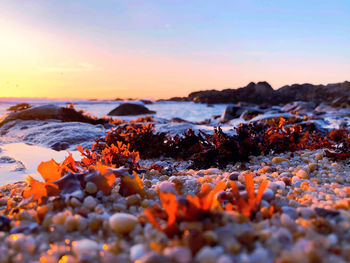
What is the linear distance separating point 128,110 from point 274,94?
40.8 m

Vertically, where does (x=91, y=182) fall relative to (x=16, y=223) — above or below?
above

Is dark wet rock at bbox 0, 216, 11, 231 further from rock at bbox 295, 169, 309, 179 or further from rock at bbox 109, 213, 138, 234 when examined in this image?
rock at bbox 295, 169, 309, 179

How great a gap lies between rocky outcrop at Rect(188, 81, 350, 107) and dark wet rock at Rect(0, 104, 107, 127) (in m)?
38.7

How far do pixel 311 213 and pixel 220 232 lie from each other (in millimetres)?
546

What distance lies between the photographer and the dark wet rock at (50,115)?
30.4ft

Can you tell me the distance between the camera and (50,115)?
9.48 m

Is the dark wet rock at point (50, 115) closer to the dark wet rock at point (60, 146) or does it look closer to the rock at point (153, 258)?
the dark wet rock at point (60, 146)

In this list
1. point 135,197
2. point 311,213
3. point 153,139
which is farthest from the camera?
point 153,139

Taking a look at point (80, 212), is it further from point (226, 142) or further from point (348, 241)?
point (226, 142)

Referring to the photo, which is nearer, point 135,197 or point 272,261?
point 272,261

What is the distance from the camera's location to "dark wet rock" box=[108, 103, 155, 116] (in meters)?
19.4

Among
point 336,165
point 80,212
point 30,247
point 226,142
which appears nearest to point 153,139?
point 226,142

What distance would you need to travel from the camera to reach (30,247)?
4.05 ft

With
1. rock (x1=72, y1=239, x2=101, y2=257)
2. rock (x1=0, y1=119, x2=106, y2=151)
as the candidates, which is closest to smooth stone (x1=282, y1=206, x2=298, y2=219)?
rock (x1=72, y1=239, x2=101, y2=257)
